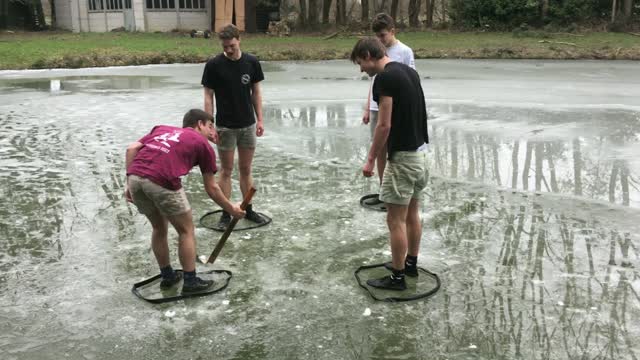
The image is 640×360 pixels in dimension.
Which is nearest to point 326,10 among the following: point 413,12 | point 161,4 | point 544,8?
point 413,12

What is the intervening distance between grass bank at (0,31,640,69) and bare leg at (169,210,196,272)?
58.4 feet

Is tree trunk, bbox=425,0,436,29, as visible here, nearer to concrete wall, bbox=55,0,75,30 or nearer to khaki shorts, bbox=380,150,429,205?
concrete wall, bbox=55,0,75,30

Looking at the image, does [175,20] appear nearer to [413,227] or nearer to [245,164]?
[245,164]

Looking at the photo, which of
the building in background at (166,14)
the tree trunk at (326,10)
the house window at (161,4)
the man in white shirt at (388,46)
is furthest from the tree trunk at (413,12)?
the man in white shirt at (388,46)

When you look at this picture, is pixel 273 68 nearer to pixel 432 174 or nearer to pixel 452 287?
pixel 432 174

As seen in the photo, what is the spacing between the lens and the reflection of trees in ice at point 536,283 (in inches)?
138

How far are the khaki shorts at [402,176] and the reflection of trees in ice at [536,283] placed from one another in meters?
0.77

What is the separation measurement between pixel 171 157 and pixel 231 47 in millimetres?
1763

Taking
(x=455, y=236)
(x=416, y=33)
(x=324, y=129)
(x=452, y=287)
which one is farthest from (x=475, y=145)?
(x=416, y=33)

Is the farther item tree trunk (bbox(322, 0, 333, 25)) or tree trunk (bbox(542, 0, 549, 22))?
tree trunk (bbox(322, 0, 333, 25))

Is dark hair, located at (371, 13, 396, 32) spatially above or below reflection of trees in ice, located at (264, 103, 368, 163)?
above

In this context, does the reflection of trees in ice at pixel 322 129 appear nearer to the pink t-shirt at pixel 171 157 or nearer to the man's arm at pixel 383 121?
the man's arm at pixel 383 121

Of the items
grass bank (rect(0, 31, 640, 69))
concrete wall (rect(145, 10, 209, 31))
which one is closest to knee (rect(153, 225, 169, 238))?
grass bank (rect(0, 31, 640, 69))

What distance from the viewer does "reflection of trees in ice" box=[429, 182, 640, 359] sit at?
11.5 feet
